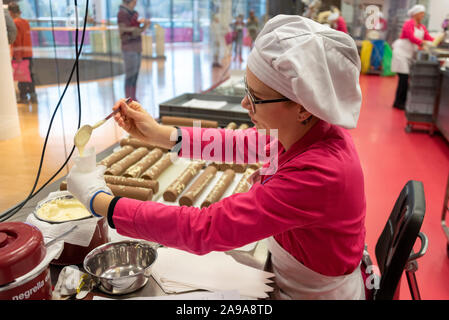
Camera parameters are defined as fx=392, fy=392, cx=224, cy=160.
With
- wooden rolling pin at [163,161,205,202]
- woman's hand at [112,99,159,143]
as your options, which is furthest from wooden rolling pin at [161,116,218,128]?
woman's hand at [112,99,159,143]

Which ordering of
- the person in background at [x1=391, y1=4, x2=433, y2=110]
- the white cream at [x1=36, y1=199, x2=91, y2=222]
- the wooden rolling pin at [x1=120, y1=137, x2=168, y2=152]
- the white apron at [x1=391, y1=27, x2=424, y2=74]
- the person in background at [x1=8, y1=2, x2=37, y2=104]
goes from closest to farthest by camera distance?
the white cream at [x1=36, y1=199, x2=91, y2=222] < the person in background at [x1=8, y1=2, x2=37, y2=104] < the wooden rolling pin at [x1=120, y1=137, x2=168, y2=152] < the person in background at [x1=391, y1=4, x2=433, y2=110] < the white apron at [x1=391, y1=27, x2=424, y2=74]

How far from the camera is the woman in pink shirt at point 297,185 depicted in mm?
893

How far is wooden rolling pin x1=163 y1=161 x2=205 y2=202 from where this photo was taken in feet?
5.65

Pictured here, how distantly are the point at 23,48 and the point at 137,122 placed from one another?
962 mm

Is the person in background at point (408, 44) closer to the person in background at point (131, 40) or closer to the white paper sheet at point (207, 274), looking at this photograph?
the person in background at point (131, 40)

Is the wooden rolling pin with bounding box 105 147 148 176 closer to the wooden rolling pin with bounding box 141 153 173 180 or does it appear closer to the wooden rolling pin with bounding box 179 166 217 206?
the wooden rolling pin with bounding box 141 153 173 180

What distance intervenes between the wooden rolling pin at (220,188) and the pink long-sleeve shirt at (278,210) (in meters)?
0.66

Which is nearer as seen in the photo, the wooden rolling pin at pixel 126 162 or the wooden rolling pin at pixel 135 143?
the wooden rolling pin at pixel 126 162

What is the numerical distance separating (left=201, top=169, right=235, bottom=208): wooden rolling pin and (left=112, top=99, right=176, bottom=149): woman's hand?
0.34 meters

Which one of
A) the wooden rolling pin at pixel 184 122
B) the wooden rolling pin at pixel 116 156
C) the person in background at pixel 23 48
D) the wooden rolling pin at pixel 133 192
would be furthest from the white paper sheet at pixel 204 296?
the wooden rolling pin at pixel 184 122

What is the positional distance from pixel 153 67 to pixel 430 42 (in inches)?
154

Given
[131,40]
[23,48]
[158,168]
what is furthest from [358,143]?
[23,48]

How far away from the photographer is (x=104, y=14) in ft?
13.8

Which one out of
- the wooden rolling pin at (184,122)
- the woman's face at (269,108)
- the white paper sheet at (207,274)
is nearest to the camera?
the woman's face at (269,108)
